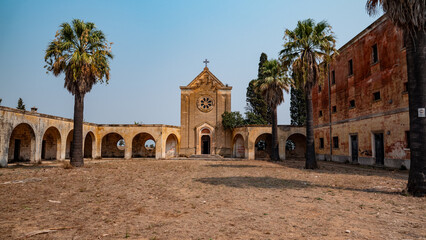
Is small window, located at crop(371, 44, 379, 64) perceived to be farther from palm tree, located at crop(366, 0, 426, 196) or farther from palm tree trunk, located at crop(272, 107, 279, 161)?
palm tree, located at crop(366, 0, 426, 196)

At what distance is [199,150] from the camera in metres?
32.2

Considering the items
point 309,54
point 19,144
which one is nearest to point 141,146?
point 19,144

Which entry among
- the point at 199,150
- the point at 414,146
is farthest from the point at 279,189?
the point at 199,150

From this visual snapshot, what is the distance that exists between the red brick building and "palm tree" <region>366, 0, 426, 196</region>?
310 inches

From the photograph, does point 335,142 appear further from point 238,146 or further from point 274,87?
point 238,146

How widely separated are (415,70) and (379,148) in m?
11.9

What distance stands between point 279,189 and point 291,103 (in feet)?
106

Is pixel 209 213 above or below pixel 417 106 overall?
below

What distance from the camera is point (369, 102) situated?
19.2m

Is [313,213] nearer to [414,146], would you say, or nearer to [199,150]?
[414,146]

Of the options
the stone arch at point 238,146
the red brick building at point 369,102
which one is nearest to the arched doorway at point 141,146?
the stone arch at point 238,146

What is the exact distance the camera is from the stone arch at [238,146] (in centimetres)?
3185

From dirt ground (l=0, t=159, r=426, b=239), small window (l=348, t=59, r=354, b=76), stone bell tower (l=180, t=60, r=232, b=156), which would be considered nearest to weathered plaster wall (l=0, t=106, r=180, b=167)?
stone bell tower (l=180, t=60, r=232, b=156)

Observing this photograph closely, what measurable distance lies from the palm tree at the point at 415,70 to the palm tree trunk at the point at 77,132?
1651 centimetres
